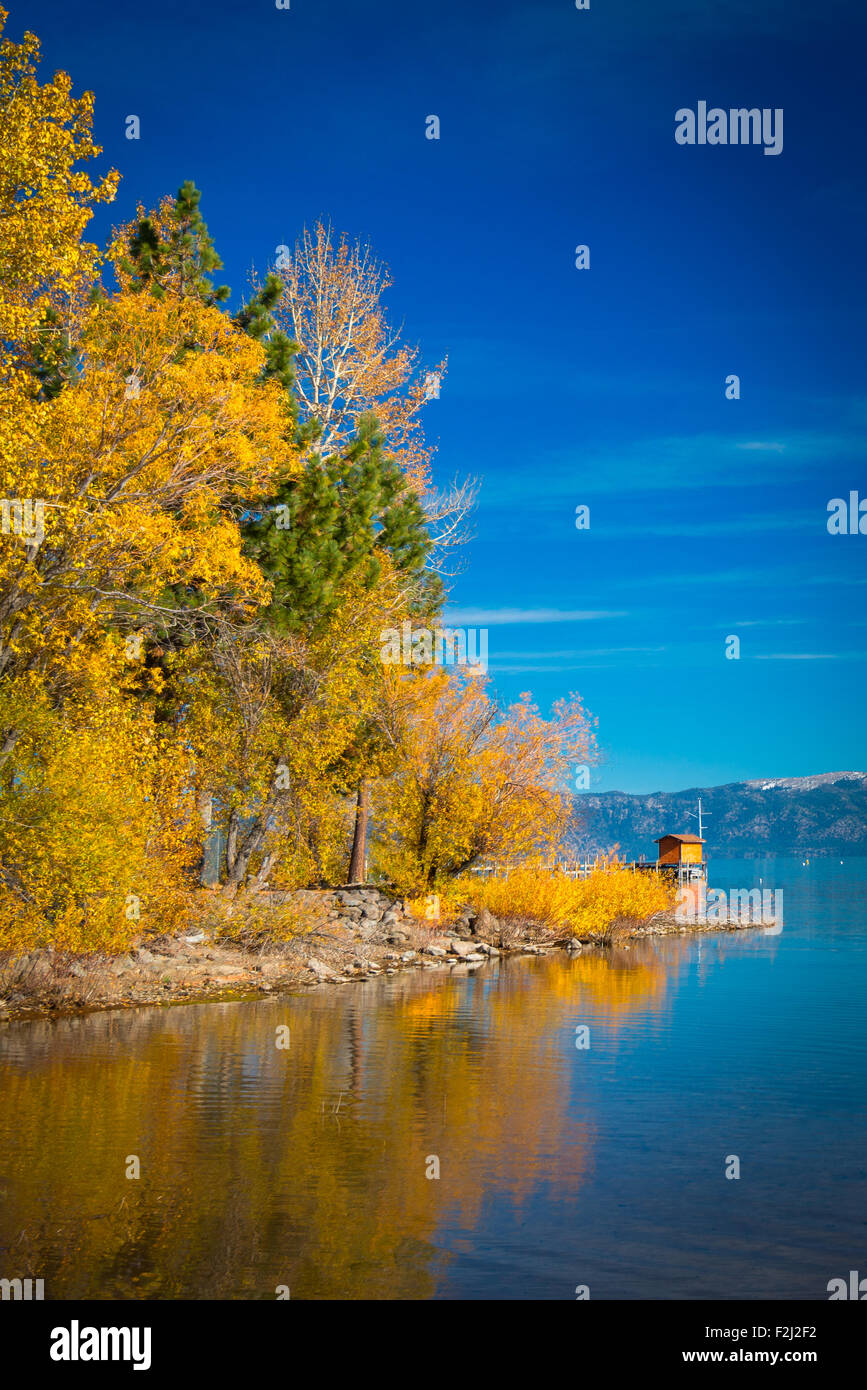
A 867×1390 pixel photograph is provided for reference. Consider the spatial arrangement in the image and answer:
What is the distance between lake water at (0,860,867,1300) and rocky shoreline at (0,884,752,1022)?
1.23 meters

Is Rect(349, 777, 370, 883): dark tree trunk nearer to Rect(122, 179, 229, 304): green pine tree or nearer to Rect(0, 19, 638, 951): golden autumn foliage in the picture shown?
Rect(0, 19, 638, 951): golden autumn foliage

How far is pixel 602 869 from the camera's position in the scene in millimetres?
48906

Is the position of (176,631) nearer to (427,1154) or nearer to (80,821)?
(80,821)

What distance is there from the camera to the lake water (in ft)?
32.2

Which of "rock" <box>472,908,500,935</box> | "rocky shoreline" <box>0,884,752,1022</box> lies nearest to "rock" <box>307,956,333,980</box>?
"rocky shoreline" <box>0,884,752,1022</box>

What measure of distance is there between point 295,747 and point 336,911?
6705 millimetres

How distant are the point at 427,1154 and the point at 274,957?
17.4 metres

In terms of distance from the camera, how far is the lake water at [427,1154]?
32.2 feet

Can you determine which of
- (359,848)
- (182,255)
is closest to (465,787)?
(359,848)

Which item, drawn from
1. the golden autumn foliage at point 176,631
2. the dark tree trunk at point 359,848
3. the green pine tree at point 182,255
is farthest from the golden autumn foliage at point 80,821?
the dark tree trunk at point 359,848

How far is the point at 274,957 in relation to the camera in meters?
30.1

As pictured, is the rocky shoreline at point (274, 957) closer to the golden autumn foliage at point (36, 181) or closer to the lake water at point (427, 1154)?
the lake water at point (427, 1154)

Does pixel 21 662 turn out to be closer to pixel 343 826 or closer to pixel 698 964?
pixel 343 826
